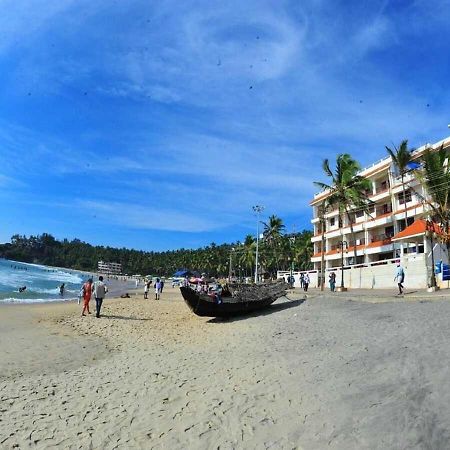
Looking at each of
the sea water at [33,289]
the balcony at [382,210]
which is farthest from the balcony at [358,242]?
the sea water at [33,289]

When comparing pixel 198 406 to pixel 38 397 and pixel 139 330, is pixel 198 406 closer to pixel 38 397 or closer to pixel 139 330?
pixel 38 397

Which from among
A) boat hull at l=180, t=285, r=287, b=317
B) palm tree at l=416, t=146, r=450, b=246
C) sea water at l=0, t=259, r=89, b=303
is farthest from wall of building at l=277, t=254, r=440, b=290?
sea water at l=0, t=259, r=89, b=303

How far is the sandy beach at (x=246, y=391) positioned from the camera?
5582mm

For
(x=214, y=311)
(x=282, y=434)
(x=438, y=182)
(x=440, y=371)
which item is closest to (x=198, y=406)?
(x=282, y=434)

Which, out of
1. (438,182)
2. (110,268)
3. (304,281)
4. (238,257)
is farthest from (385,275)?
(110,268)

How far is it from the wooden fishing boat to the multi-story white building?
12.1m

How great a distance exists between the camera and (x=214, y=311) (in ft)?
64.7

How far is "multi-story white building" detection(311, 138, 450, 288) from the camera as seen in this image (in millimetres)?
32531

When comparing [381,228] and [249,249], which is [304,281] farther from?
[249,249]

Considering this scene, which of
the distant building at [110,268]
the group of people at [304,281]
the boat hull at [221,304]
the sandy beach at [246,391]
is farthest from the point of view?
the distant building at [110,268]

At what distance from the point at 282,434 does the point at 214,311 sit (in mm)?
14181

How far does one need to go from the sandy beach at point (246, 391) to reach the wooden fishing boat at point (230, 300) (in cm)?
633

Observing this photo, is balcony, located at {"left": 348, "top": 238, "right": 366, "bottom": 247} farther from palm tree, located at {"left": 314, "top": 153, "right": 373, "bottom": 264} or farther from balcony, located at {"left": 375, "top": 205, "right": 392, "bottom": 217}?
palm tree, located at {"left": 314, "top": 153, "right": 373, "bottom": 264}

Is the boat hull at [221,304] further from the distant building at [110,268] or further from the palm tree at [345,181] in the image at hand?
the distant building at [110,268]
